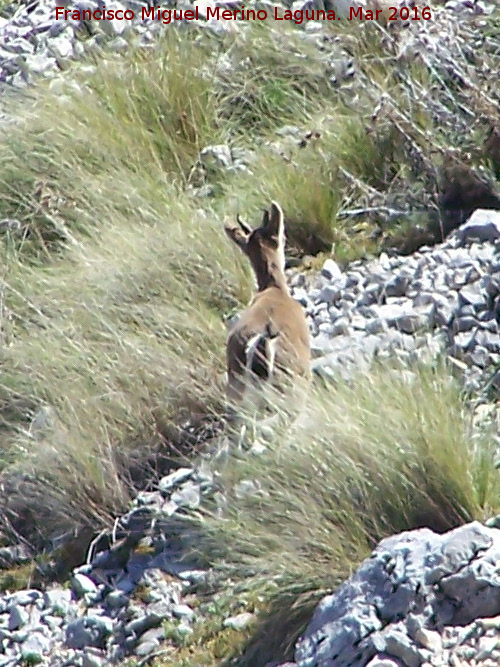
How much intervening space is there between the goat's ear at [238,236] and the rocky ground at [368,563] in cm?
43

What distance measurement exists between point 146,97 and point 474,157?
226 centimetres

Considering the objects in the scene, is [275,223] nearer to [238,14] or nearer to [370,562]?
[370,562]

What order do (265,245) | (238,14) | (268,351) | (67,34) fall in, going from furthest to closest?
(67,34) < (238,14) < (265,245) < (268,351)

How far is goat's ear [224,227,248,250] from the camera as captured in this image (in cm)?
686

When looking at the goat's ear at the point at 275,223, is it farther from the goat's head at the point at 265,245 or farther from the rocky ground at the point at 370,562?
the rocky ground at the point at 370,562

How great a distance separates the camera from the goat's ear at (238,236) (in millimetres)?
6863

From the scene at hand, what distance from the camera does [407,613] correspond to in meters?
4.20

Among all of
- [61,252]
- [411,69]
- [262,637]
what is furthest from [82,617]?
[411,69]

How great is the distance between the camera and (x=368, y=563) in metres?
4.43

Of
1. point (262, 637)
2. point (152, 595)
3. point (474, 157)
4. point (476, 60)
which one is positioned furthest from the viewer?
point (476, 60)

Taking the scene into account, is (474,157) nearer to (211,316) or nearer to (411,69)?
(411,69)

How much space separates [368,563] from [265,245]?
8.55ft

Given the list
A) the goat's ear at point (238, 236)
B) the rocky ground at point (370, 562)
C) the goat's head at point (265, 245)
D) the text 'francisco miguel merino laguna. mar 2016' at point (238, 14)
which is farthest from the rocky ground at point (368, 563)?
the text 'francisco miguel merino laguna. mar 2016' at point (238, 14)

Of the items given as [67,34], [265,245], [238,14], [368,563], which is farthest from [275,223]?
[67,34]
